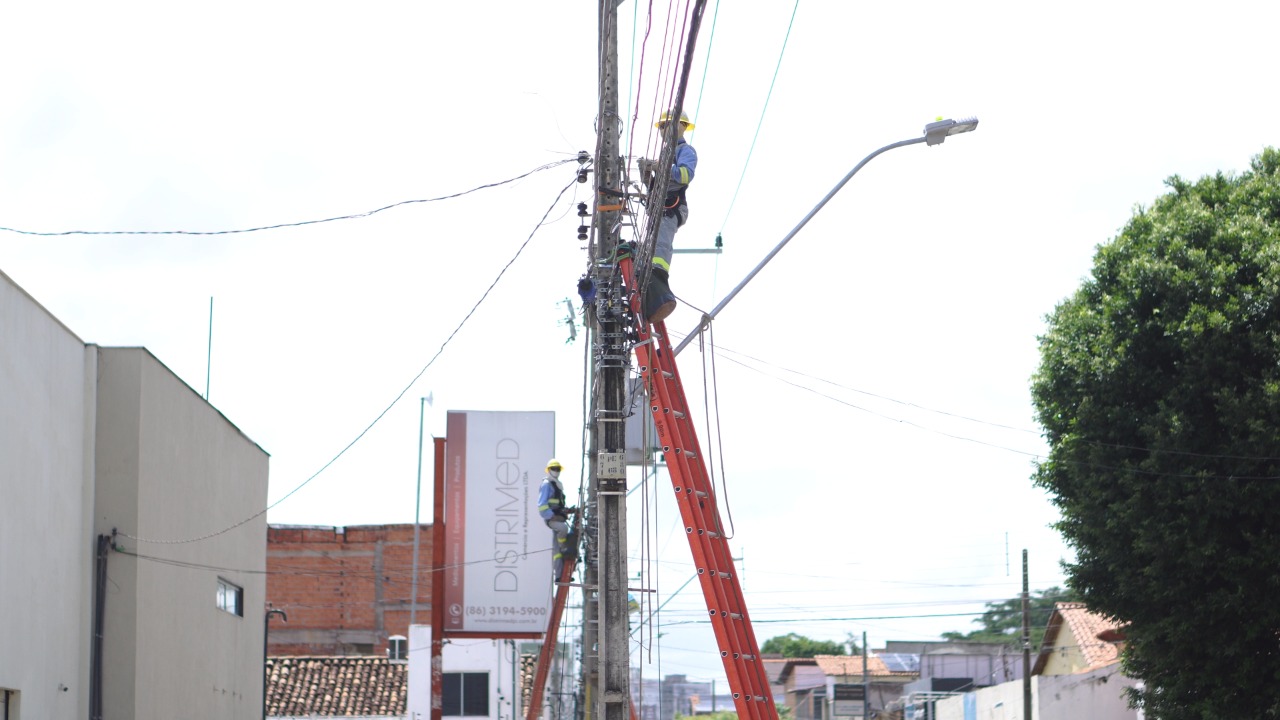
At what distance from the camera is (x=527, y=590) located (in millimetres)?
30453

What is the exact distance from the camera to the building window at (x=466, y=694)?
142 feet

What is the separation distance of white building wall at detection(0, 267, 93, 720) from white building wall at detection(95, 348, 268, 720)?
39cm

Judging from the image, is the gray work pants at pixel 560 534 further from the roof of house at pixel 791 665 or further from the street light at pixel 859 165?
the roof of house at pixel 791 665

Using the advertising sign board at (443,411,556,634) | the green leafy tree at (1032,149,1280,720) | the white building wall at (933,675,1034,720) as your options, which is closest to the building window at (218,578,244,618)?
the advertising sign board at (443,411,556,634)

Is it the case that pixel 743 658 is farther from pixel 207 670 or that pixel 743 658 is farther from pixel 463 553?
pixel 463 553

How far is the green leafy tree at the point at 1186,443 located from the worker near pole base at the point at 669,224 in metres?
9.18

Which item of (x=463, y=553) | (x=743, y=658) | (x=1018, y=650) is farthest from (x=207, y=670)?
(x=1018, y=650)

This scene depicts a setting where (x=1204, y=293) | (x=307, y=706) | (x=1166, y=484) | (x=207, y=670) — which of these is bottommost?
(x=307, y=706)

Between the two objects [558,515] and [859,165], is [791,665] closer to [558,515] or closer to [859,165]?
[558,515]

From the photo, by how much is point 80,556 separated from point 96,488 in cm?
100

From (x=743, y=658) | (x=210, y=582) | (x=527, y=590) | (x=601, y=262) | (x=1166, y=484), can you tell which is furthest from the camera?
(x=527, y=590)

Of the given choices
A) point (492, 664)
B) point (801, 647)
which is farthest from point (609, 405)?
point (801, 647)

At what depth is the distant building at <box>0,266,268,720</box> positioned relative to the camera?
15203 millimetres

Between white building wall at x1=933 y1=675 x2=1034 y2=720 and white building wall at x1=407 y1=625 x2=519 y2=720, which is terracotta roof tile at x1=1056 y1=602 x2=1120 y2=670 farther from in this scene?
white building wall at x1=407 y1=625 x2=519 y2=720
